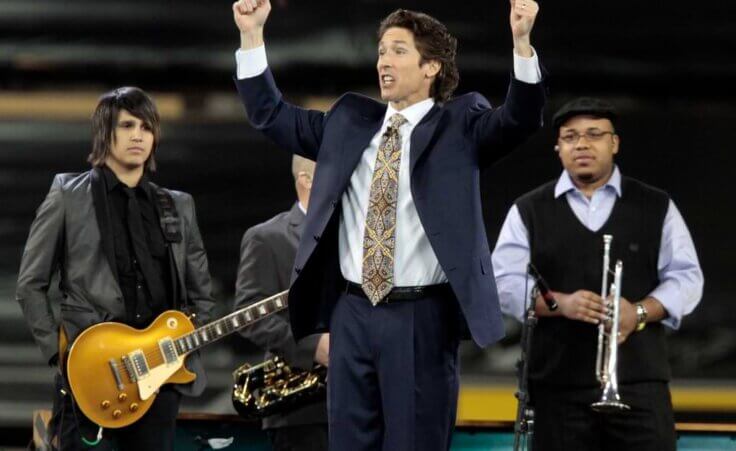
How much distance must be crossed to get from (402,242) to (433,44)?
2.11 ft

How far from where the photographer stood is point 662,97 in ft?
21.6

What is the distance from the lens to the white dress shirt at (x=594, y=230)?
520 centimetres

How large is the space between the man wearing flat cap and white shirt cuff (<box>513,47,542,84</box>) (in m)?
1.62

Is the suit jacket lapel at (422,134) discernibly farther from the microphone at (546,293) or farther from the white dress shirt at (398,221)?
the microphone at (546,293)

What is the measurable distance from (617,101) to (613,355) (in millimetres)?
1998

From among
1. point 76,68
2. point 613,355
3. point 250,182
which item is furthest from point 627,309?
point 76,68

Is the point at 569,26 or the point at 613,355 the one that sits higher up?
the point at 569,26

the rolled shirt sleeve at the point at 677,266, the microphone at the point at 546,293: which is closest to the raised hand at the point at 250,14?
the microphone at the point at 546,293

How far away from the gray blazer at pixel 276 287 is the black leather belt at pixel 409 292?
136 cm

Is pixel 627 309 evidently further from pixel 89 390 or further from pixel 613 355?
pixel 89 390

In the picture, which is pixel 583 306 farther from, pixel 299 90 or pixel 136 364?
pixel 299 90

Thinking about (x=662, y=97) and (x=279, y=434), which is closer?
(x=279, y=434)

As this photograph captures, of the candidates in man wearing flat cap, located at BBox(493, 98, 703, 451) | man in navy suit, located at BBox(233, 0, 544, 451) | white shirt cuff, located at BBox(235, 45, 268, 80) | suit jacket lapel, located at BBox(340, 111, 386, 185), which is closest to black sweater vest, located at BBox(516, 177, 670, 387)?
man wearing flat cap, located at BBox(493, 98, 703, 451)

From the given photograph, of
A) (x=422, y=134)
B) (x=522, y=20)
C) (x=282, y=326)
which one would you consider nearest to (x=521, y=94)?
(x=522, y=20)
